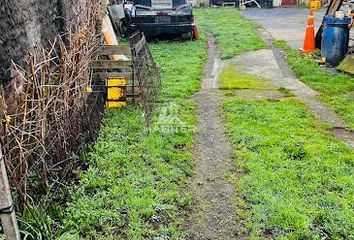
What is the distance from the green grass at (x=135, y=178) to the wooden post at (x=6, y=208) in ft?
2.01

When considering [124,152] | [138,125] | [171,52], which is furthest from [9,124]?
[171,52]

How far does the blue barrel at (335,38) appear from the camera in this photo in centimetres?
904

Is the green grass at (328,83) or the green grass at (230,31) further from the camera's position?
the green grass at (230,31)

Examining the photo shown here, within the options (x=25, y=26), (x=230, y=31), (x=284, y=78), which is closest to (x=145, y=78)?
(x=25, y=26)

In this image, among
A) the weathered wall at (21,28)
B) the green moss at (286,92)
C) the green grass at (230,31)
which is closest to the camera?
the weathered wall at (21,28)

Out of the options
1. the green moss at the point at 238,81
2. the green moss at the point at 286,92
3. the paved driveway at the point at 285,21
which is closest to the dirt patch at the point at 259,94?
the green moss at the point at 286,92

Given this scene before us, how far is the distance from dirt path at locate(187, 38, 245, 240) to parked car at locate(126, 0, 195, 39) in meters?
5.66

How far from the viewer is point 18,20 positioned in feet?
13.5

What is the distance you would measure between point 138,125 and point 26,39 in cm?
194

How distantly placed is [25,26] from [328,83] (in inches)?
223

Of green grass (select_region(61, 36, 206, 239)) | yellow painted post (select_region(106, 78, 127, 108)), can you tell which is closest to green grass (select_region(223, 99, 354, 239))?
green grass (select_region(61, 36, 206, 239))

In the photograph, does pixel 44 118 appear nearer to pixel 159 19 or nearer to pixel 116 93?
pixel 116 93

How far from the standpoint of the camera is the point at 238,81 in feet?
26.9

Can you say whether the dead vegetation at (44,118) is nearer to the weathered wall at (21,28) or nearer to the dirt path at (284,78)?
the weathered wall at (21,28)
